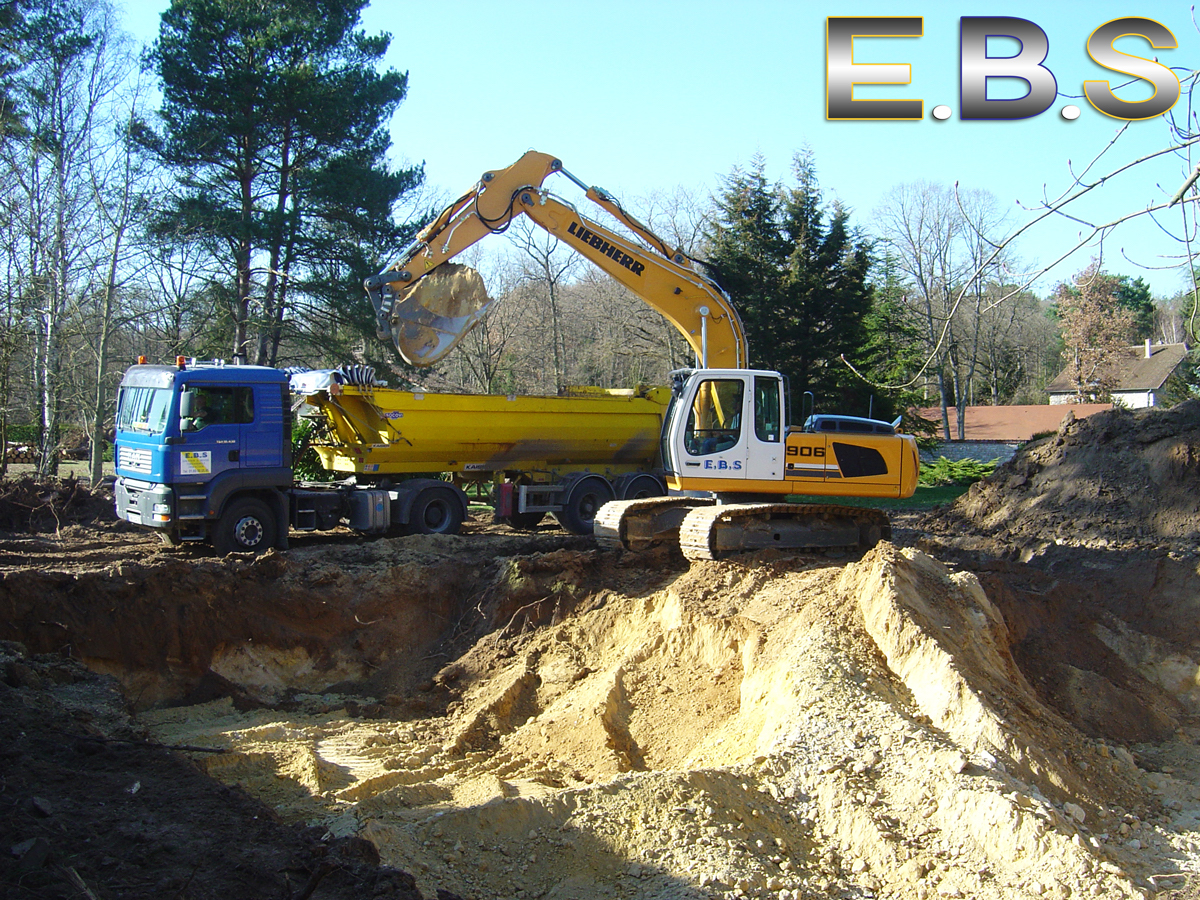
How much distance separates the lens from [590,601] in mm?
8992

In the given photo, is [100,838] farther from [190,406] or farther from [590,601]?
[190,406]

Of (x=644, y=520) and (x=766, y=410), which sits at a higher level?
(x=766, y=410)

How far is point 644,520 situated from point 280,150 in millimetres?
14872

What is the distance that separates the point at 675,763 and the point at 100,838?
3.70 meters

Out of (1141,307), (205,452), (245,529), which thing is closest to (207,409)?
(205,452)

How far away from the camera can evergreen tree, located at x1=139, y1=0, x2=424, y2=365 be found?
19281 millimetres

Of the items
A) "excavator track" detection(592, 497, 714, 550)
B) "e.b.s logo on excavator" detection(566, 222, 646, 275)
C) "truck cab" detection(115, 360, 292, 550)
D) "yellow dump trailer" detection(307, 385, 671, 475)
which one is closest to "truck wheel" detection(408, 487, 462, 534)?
"yellow dump trailer" detection(307, 385, 671, 475)

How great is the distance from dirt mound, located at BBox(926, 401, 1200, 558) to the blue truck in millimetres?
9807

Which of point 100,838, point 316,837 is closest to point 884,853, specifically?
point 316,837

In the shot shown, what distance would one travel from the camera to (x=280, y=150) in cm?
2053

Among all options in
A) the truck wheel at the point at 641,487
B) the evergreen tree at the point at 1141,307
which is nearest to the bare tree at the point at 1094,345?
the evergreen tree at the point at 1141,307

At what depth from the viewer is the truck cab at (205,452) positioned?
11.3 m

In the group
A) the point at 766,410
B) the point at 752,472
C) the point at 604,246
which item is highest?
the point at 604,246

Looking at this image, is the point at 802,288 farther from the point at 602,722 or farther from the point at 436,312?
the point at 602,722
